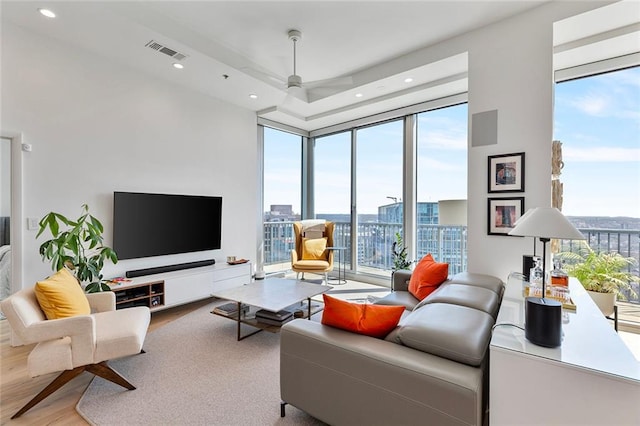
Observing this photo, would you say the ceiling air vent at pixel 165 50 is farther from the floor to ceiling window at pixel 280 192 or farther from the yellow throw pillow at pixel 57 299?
the yellow throw pillow at pixel 57 299

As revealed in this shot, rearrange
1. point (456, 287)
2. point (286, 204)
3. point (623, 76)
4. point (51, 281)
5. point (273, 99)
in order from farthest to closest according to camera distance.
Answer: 1. point (286, 204)
2. point (273, 99)
3. point (623, 76)
4. point (456, 287)
5. point (51, 281)

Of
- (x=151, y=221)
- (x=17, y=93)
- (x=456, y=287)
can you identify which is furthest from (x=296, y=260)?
(x=17, y=93)

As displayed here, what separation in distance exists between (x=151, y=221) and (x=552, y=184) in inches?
179

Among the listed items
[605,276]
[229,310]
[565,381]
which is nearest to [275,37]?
[229,310]

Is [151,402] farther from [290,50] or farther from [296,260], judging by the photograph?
[290,50]

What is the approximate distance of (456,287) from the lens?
233cm

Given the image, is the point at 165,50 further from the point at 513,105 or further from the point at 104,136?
the point at 513,105

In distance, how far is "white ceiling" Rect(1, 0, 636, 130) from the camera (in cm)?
277

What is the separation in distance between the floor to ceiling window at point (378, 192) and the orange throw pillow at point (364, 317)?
3.40 meters

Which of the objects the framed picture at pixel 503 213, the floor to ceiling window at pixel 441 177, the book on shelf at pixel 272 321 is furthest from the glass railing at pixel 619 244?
the book on shelf at pixel 272 321

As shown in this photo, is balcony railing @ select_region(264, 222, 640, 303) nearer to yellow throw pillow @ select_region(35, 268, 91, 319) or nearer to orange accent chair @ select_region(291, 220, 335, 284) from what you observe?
orange accent chair @ select_region(291, 220, 335, 284)

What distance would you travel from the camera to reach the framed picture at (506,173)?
2955 mm

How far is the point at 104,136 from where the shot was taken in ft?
11.3

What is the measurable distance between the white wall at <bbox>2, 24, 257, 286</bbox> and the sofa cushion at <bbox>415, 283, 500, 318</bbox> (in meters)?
3.42
